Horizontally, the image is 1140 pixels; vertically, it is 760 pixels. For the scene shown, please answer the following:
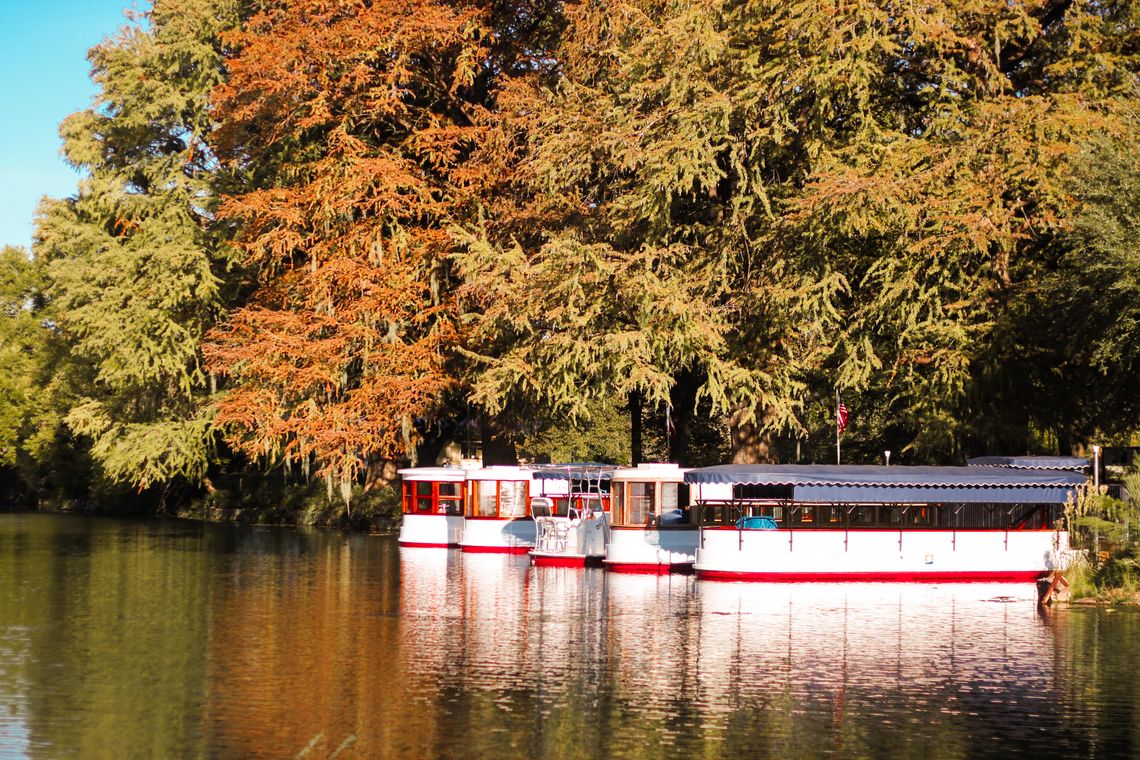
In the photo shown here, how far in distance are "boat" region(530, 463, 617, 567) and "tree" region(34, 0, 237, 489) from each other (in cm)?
1998

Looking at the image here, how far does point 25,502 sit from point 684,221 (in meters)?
69.9

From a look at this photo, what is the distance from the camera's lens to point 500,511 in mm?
50688

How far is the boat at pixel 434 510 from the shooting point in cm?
5259

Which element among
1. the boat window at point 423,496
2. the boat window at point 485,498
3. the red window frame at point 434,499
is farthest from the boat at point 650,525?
the boat window at point 423,496

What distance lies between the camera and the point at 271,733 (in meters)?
17.9

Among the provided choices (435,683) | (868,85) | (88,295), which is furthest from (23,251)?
(435,683)

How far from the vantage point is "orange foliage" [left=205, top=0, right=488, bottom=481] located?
53062 millimetres

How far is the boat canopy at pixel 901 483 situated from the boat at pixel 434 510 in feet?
49.5

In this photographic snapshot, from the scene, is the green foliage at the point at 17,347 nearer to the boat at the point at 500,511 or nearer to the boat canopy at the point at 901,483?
the boat at the point at 500,511

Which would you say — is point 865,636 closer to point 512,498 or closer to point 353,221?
point 512,498

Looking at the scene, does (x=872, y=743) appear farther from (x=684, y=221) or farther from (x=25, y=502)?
(x=25, y=502)

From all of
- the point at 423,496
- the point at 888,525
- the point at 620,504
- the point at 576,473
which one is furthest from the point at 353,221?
the point at 888,525

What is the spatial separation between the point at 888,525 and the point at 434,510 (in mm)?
18708

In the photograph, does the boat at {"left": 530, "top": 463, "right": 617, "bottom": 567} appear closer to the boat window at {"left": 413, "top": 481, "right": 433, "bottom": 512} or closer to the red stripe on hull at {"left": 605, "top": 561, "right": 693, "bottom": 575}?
the red stripe on hull at {"left": 605, "top": 561, "right": 693, "bottom": 575}
